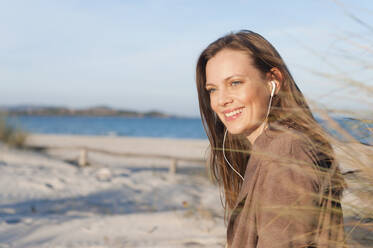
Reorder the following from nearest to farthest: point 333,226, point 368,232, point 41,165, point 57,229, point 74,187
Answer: point 333,226 → point 368,232 → point 57,229 → point 74,187 → point 41,165

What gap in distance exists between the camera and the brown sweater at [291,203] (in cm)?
134

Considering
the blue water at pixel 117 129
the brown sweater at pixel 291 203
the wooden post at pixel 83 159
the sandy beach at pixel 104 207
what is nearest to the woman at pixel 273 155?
the brown sweater at pixel 291 203

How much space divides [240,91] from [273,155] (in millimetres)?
612

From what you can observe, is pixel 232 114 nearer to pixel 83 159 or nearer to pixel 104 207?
pixel 104 207

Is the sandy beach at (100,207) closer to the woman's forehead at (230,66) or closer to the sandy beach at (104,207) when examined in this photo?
the sandy beach at (104,207)

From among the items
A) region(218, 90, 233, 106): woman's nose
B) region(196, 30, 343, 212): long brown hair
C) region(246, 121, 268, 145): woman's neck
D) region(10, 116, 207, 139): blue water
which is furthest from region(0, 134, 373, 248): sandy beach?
region(10, 116, 207, 139): blue water

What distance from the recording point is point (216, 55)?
2021mm

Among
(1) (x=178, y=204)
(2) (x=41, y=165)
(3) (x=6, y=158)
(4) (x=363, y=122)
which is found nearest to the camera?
(4) (x=363, y=122)

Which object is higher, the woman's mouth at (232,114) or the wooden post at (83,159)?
the woman's mouth at (232,114)

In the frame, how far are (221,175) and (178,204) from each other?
352 centimetres

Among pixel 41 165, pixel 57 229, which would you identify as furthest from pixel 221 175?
pixel 41 165

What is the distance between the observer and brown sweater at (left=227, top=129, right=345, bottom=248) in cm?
134

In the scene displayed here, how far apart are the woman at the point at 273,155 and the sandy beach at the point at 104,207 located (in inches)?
4.3

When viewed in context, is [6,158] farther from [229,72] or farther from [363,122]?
[363,122]
